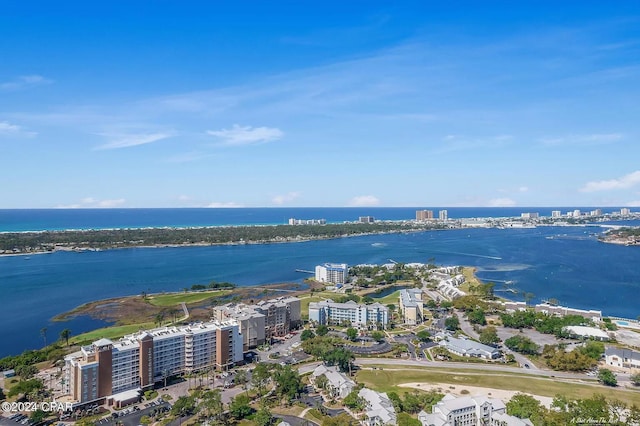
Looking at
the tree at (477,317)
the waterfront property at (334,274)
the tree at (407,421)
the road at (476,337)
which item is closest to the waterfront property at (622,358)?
the road at (476,337)

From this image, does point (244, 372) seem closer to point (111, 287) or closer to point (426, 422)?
point (426, 422)

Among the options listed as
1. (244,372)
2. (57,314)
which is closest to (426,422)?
(244,372)

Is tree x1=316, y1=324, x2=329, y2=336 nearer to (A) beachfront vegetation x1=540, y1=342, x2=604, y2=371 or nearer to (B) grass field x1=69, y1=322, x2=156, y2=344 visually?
(B) grass field x1=69, y1=322, x2=156, y2=344

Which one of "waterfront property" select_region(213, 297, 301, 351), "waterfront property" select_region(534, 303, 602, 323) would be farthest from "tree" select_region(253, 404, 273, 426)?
"waterfront property" select_region(534, 303, 602, 323)

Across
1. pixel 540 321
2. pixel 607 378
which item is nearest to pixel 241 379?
pixel 607 378

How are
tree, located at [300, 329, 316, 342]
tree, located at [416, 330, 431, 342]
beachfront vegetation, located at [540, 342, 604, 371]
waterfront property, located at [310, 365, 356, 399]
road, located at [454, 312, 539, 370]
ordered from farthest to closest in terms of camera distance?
tree, located at [300, 329, 316, 342] → tree, located at [416, 330, 431, 342] → road, located at [454, 312, 539, 370] → beachfront vegetation, located at [540, 342, 604, 371] → waterfront property, located at [310, 365, 356, 399]

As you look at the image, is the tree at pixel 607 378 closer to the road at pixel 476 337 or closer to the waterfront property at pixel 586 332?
the road at pixel 476 337

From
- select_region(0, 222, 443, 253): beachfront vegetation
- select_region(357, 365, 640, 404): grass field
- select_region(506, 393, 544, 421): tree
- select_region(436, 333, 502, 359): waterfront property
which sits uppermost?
select_region(0, 222, 443, 253): beachfront vegetation

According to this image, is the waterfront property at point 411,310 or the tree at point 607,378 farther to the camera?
the waterfront property at point 411,310
